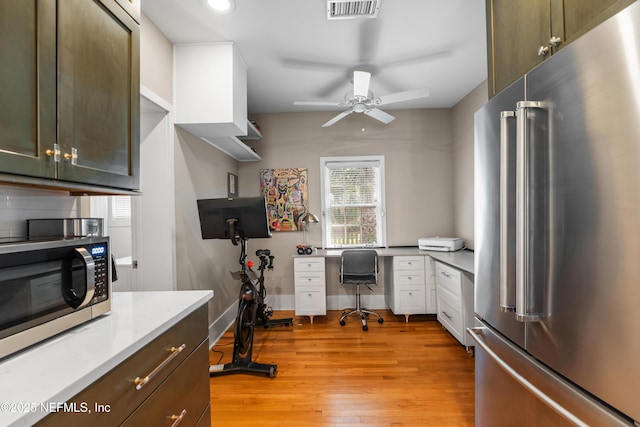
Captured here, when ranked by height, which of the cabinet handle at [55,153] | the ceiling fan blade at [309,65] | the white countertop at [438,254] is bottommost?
the white countertop at [438,254]

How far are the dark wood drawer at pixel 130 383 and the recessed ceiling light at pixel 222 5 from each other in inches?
77.3

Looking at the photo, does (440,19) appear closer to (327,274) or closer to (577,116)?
(577,116)

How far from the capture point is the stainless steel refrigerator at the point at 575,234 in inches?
26.3

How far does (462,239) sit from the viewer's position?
141 inches

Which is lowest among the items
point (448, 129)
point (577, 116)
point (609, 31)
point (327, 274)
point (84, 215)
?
point (327, 274)

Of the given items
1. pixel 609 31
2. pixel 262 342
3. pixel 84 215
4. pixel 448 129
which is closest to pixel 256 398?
pixel 262 342

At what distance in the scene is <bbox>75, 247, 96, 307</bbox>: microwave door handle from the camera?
3.22 feet

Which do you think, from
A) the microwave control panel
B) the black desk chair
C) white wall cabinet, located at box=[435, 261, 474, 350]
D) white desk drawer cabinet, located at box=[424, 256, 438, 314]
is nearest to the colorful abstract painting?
the black desk chair

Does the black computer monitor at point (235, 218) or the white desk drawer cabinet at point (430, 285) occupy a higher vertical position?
the black computer monitor at point (235, 218)

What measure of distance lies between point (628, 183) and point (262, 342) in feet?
9.88

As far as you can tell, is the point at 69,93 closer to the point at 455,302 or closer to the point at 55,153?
the point at 55,153

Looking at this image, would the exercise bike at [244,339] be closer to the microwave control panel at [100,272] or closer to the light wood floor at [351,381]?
the light wood floor at [351,381]

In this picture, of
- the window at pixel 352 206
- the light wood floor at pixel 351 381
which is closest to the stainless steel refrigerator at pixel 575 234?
the light wood floor at pixel 351 381

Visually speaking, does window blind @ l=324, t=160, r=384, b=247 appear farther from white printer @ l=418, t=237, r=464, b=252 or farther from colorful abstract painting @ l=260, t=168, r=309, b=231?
white printer @ l=418, t=237, r=464, b=252
